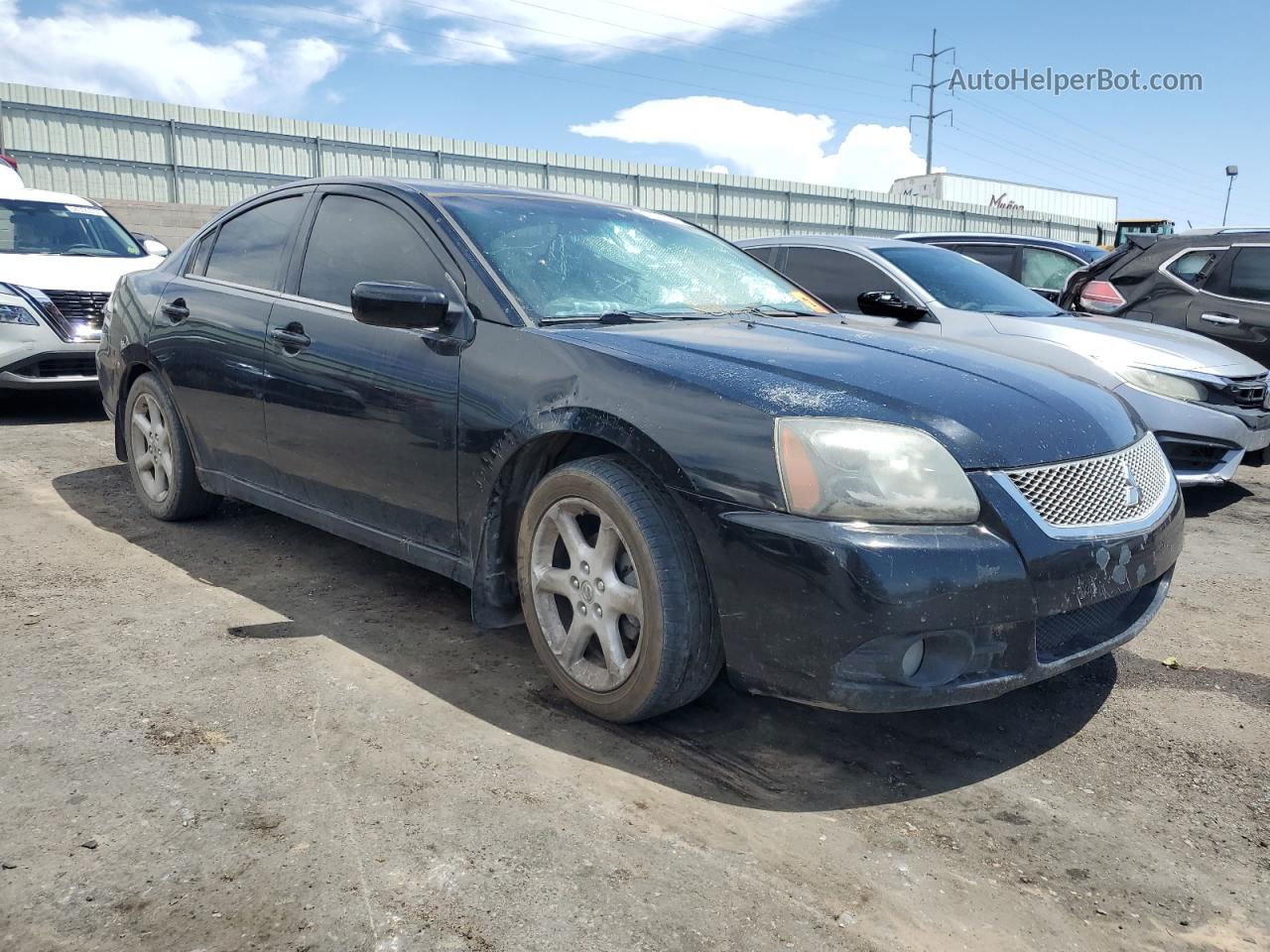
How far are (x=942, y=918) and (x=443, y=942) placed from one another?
968mm

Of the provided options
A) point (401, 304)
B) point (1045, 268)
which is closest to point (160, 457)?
point (401, 304)

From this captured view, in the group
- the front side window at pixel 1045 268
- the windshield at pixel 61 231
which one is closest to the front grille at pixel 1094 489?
the front side window at pixel 1045 268

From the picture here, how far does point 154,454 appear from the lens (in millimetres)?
4824

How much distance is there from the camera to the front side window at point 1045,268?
926 cm

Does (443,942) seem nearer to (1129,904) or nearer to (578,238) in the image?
(1129,904)

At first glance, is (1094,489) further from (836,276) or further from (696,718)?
(836,276)

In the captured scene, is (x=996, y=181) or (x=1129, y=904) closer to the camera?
(x=1129, y=904)

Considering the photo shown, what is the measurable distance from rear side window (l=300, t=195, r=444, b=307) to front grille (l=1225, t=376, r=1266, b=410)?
15.1 ft

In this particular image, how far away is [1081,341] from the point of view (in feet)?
19.3

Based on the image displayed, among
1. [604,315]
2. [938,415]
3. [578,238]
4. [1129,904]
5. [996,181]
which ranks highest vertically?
[996,181]

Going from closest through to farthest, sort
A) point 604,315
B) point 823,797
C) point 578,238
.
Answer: point 823,797
point 604,315
point 578,238

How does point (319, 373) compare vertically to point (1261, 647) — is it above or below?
above

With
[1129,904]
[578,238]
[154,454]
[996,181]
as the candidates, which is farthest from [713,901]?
[996,181]

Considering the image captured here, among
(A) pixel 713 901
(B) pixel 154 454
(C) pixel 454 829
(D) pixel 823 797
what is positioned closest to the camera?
(A) pixel 713 901
